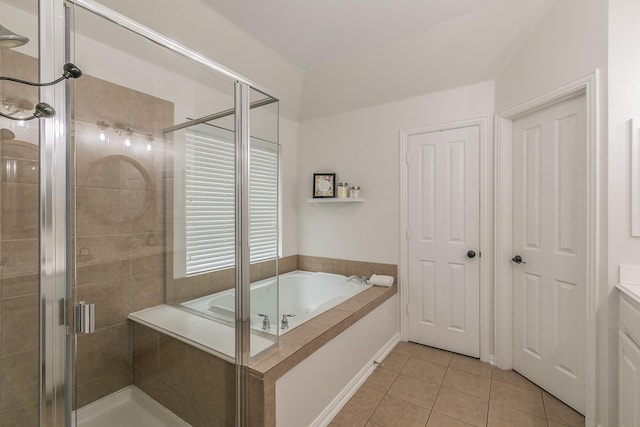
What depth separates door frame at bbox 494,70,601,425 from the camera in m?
1.60

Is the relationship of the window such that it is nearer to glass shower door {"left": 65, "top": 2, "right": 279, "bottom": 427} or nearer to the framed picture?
glass shower door {"left": 65, "top": 2, "right": 279, "bottom": 427}

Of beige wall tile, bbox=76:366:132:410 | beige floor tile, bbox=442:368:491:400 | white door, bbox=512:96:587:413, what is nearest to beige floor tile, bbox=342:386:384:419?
beige floor tile, bbox=442:368:491:400

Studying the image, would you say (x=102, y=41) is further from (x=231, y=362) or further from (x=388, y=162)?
(x=388, y=162)

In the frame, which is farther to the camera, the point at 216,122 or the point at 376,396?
the point at 376,396

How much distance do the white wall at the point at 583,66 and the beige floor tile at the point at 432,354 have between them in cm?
100

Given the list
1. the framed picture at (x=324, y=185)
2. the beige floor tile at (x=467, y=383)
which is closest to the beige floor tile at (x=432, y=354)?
the beige floor tile at (x=467, y=383)

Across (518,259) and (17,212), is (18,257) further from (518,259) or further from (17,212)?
(518,259)

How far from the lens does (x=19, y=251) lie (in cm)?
89

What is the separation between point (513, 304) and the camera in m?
2.29

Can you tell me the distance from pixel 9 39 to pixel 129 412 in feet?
4.93

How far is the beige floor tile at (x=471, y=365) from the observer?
227cm

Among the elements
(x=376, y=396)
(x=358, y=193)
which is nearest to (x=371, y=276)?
(x=358, y=193)

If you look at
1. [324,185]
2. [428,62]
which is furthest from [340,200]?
[428,62]

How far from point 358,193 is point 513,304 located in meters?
1.65
